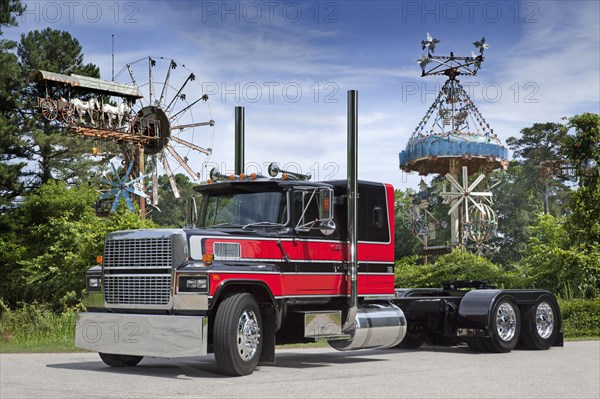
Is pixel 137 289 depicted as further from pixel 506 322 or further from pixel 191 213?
pixel 506 322

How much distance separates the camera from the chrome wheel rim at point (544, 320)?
701 inches

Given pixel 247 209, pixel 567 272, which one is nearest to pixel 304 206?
pixel 247 209

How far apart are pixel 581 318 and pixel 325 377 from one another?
12.9 meters

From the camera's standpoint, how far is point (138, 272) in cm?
1272

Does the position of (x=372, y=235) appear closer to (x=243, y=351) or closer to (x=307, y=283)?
(x=307, y=283)

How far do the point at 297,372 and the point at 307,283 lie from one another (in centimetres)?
162

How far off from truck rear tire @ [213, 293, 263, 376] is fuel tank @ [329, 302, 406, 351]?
99.6 inches

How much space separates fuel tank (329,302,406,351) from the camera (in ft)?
48.4

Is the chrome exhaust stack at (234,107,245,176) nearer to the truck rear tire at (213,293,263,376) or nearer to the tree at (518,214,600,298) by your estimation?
the truck rear tire at (213,293,263,376)

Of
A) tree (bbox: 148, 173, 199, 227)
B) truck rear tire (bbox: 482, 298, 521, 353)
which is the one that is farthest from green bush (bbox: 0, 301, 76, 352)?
tree (bbox: 148, 173, 199, 227)

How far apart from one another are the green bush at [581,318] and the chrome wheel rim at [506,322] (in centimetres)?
Result: 593

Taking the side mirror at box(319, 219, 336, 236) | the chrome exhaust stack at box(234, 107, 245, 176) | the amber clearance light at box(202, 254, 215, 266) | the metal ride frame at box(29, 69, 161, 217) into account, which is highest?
the metal ride frame at box(29, 69, 161, 217)

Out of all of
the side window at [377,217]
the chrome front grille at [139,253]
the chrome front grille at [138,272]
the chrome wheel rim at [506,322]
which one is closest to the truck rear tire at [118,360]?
the chrome front grille at [138,272]

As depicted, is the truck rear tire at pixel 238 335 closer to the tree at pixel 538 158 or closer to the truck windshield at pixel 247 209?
the truck windshield at pixel 247 209
